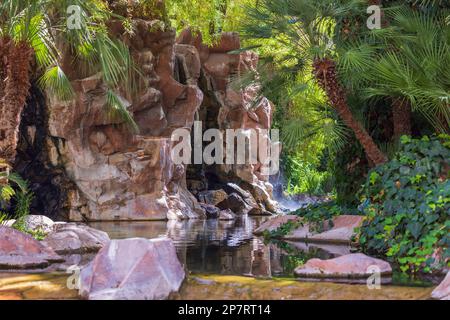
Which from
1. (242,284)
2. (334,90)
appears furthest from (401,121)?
(242,284)

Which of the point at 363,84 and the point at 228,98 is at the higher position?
the point at 228,98

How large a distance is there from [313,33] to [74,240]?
439cm

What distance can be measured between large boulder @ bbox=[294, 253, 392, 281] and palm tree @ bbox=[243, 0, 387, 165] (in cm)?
283

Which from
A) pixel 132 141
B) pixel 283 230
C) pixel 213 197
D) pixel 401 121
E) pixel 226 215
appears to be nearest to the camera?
pixel 401 121

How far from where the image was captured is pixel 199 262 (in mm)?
6211

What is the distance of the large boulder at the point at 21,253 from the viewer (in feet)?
18.9

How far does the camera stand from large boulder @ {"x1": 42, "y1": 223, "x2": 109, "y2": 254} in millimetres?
7316

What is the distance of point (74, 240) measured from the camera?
7504mm

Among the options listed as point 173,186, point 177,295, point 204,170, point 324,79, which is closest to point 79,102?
point 173,186

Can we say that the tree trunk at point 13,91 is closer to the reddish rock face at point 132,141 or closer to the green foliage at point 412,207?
the green foliage at point 412,207

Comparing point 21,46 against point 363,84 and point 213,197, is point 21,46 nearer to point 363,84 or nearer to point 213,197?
point 363,84

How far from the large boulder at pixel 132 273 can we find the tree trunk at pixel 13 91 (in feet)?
11.3
